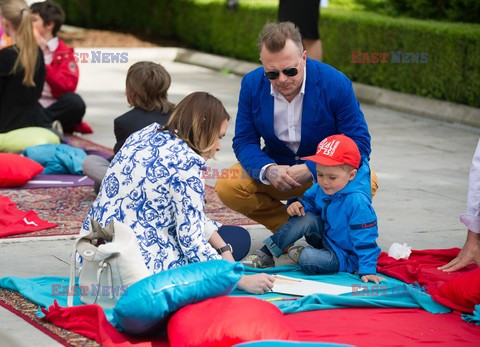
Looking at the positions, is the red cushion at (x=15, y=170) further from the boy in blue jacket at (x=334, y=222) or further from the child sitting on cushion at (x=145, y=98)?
the boy in blue jacket at (x=334, y=222)

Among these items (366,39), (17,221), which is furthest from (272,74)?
(366,39)

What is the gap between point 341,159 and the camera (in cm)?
575

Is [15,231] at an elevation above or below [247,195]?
below

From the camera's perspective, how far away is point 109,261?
15.9ft

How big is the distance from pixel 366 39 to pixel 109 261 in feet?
31.2

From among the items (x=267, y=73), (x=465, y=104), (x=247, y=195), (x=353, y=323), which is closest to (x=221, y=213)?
(x=247, y=195)

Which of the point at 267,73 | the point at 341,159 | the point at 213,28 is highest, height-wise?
the point at 267,73

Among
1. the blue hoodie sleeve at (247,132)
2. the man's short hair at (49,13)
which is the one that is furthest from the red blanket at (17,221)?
the man's short hair at (49,13)

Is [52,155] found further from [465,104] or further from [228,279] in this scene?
[465,104]

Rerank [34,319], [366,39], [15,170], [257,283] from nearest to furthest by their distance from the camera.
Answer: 1. [34,319]
2. [257,283]
3. [15,170]
4. [366,39]

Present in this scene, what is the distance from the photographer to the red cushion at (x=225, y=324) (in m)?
4.42

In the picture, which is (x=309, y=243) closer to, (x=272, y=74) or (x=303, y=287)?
(x=303, y=287)

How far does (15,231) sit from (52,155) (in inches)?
81.6

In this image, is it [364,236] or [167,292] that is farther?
[364,236]
